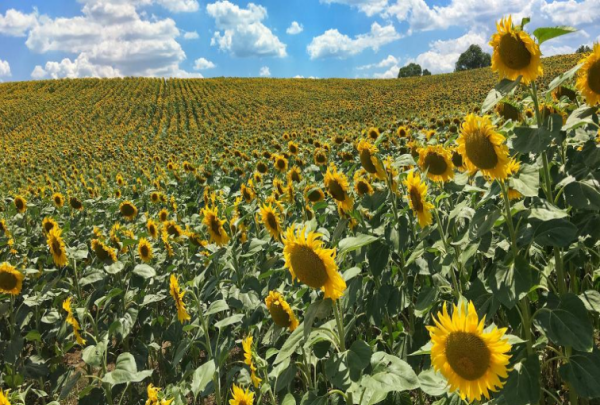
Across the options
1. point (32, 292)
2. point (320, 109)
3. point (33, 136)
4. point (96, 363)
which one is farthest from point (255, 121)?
point (96, 363)

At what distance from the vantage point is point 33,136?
26328mm

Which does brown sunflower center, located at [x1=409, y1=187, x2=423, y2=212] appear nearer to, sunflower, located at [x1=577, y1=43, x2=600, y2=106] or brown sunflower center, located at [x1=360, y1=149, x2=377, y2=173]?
brown sunflower center, located at [x1=360, y1=149, x2=377, y2=173]

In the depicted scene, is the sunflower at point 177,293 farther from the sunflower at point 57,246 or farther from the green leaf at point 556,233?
the green leaf at point 556,233

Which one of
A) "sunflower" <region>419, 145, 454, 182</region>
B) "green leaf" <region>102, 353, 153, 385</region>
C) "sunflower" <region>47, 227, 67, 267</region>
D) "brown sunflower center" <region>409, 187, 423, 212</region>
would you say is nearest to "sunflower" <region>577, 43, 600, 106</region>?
"sunflower" <region>419, 145, 454, 182</region>

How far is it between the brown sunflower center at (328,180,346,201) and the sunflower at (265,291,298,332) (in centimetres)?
87

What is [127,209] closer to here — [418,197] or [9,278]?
[9,278]

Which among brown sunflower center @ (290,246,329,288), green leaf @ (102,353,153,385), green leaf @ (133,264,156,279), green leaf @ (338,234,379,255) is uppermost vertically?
green leaf @ (338,234,379,255)

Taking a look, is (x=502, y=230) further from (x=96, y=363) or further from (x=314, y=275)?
(x=96, y=363)

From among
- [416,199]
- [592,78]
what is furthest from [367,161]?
[592,78]

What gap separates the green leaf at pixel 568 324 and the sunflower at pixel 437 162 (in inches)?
43.6

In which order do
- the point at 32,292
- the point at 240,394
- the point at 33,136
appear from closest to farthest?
the point at 240,394 → the point at 32,292 → the point at 33,136

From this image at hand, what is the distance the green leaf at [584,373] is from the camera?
1.52 m

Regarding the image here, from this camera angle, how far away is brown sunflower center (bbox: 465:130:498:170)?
1.72 metres

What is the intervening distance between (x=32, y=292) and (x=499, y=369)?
4448 mm
